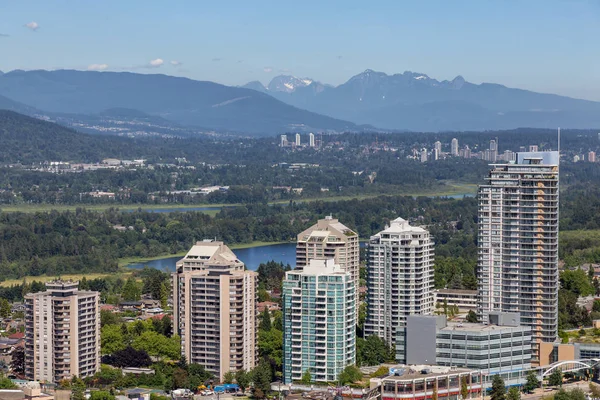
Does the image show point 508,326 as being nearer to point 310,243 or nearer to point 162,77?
point 310,243

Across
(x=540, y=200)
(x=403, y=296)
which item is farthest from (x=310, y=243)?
(x=540, y=200)

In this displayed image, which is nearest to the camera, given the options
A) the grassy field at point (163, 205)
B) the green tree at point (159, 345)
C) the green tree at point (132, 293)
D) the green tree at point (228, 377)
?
the green tree at point (228, 377)

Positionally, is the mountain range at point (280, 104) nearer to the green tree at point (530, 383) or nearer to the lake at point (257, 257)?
the lake at point (257, 257)

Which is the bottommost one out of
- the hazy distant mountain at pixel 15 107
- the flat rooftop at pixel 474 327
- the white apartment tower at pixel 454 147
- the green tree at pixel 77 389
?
the green tree at pixel 77 389

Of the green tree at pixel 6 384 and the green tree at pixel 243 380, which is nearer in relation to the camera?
the green tree at pixel 6 384

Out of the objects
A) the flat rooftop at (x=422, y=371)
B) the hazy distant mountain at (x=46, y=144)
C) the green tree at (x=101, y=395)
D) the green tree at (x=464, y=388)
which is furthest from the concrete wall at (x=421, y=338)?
the hazy distant mountain at (x=46, y=144)

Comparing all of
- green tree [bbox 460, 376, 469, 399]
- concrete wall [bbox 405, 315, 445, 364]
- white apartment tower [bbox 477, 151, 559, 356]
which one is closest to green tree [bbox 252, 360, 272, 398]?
concrete wall [bbox 405, 315, 445, 364]
